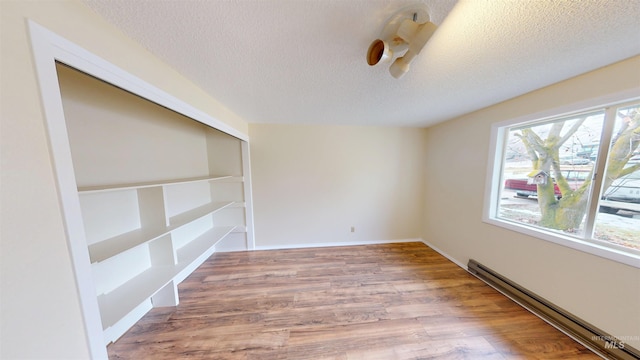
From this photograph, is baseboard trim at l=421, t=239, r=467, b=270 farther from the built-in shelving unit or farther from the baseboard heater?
the built-in shelving unit

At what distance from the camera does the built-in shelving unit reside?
126cm

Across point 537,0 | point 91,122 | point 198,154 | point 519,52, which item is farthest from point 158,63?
point 519,52

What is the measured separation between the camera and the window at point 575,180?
1299 millimetres

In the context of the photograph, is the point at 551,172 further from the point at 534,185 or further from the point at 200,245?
the point at 200,245

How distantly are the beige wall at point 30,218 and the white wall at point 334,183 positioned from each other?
2211mm

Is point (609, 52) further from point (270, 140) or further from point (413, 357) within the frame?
point (270, 140)

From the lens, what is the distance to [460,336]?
1498 mm

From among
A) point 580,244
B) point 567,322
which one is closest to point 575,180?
point 580,244

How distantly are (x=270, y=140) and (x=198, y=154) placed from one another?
103cm

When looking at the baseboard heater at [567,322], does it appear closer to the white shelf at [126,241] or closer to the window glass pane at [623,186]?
the window glass pane at [623,186]

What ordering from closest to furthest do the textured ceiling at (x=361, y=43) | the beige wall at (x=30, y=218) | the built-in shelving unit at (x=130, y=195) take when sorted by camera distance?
the beige wall at (x=30, y=218) < the textured ceiling at (x=361, y=43) < the built-in shelving unit at (x=130, y=195)

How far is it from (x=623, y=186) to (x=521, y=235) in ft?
2.50

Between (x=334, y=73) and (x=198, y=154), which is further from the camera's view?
(x=198, y=154)

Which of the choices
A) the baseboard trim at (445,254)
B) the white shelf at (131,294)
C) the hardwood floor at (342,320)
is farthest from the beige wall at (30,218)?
the baseboard trim at (445,254)
